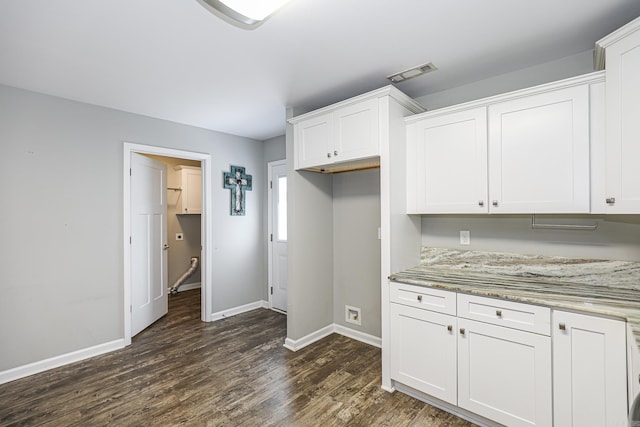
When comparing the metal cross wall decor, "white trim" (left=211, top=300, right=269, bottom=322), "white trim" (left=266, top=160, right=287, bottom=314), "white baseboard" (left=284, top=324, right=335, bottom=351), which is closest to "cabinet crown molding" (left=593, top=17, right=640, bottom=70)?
"white baseboard" (left=284, top=324, right=335, bottom=351)

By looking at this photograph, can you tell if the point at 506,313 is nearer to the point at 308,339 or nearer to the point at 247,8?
the point at 308,339

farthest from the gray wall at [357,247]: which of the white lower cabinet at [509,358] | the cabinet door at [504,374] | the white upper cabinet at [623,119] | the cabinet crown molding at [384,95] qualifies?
the white upper cabinet at [623,119]

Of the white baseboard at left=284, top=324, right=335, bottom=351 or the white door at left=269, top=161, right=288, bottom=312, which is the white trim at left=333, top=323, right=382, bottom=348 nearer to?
the white baseboard at left=284, top=324, right=335, bottom=351

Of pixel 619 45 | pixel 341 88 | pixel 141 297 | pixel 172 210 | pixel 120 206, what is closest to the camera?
pixel 619 45

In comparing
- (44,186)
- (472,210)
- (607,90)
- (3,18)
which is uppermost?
(3,18)

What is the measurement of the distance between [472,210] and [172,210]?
5.03 meters

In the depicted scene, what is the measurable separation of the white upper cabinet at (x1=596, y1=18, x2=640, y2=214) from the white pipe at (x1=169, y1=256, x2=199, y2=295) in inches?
223

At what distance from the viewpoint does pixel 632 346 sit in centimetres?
140

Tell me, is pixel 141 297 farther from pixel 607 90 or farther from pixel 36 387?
pixel 607 90

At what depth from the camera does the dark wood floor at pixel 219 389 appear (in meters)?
2.04

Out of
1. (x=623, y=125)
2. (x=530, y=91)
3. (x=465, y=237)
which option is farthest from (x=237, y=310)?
(x=623, y=125)

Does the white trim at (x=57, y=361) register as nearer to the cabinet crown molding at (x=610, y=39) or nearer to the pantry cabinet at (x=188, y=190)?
the pantry cabinet at (x=188, y=190)

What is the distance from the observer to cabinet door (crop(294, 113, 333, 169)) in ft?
8.78

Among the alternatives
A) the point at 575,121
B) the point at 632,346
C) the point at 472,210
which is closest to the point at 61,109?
the point at 472,210
